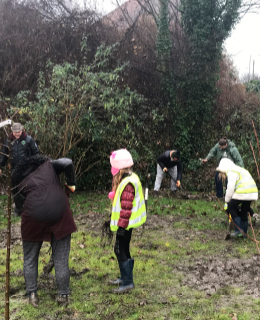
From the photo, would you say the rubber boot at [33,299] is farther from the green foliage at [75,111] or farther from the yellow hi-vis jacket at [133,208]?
the green foliage at [75,111]

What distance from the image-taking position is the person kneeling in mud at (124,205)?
12.7 feet

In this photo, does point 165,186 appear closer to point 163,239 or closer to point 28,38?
point 163,239

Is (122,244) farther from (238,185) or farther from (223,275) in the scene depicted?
(238,185)

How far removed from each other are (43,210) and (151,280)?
6.37ft

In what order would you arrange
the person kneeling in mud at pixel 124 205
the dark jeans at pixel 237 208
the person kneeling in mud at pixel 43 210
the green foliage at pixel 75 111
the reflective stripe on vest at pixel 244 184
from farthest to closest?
the green foliage at pixel 75 111 → the dark jeans at pixel 237 208 → the reflective stripe on vest at pixel 244 184 → the person kneeling in mud at pixel 124 205 → the person kneeling in mud at pixel 43 210

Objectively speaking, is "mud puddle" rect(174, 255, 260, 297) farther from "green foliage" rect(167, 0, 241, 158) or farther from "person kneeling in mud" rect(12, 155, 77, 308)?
"green foliage" rect(167, 0, 241, 158)

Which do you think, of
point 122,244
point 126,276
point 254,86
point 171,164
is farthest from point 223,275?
point 254,86

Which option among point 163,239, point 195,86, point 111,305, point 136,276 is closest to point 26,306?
point 111,305

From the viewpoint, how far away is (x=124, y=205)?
386 cm

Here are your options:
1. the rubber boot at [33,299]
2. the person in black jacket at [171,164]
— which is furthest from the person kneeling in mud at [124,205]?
the person in black jacket at [171,164]

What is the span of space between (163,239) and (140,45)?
1069 cm

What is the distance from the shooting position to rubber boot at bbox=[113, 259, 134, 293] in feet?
13.4

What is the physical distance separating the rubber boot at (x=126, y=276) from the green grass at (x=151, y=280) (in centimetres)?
9

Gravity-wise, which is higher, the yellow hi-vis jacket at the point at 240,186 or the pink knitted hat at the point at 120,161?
the pink knitted hat at the point at 120,161
